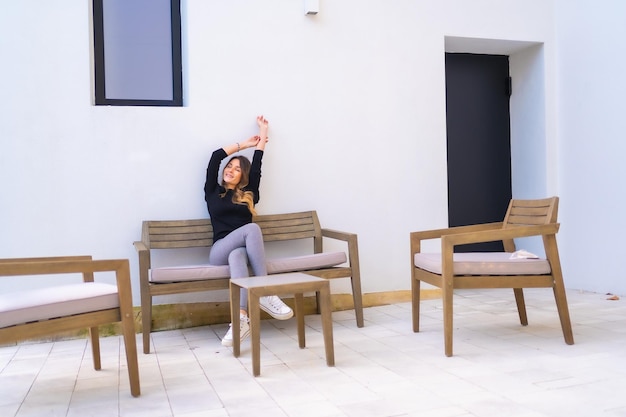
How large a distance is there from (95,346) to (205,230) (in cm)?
124

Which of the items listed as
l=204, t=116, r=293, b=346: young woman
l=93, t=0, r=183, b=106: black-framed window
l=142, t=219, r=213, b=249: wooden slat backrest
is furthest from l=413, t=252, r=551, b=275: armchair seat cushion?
l=93, t=0, r=183, b=106: black-framed window

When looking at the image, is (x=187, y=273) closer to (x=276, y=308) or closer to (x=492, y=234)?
(x=276, y=308)

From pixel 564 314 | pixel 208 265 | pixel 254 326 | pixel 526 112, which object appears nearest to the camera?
pixel 254 326

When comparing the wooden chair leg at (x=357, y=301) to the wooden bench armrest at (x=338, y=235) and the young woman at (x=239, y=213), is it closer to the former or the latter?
the wooden bench armrest at (x=338, y=235)

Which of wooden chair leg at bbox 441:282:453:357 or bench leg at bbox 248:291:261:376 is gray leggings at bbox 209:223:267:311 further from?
wooden chair leg at bbox 441:282:453:357

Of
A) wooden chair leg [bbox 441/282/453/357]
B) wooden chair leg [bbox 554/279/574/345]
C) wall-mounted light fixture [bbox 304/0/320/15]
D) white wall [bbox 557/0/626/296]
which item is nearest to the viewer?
wooden chair leg [bbox 441/282/453/357]

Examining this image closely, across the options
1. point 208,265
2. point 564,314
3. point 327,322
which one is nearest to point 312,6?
point 208,265

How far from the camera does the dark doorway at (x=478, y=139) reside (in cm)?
528

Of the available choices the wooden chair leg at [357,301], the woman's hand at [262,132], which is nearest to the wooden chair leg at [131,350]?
the wooden chair leg at [357,301]

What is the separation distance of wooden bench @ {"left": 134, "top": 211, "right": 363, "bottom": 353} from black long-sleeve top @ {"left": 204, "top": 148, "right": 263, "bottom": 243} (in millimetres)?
154

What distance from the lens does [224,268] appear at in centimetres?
362

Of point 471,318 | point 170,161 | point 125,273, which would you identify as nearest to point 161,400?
point 125,273

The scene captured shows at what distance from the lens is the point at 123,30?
4141 mm

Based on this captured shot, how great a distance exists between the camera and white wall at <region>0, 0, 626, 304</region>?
378 centimetres
